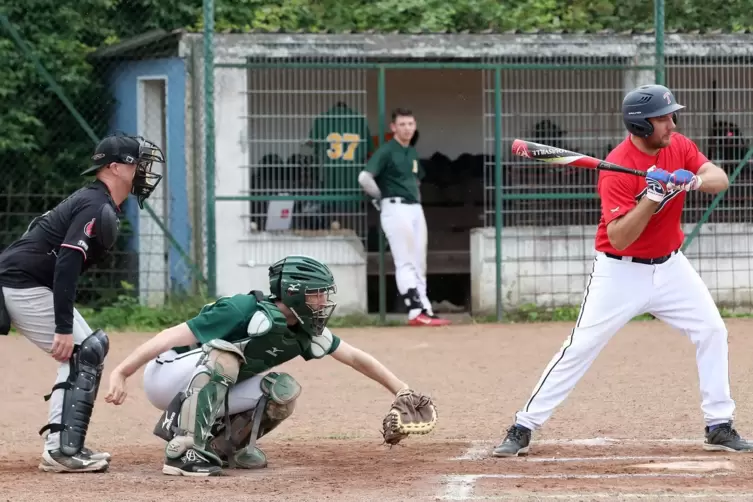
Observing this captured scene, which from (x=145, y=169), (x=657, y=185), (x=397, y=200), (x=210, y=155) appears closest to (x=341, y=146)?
(x=397, y=200)

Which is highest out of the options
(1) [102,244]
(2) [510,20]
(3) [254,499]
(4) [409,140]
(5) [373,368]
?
(2) [510,20]

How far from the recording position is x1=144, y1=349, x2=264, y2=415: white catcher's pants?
246 inches

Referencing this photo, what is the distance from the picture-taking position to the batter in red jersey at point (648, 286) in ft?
21.0

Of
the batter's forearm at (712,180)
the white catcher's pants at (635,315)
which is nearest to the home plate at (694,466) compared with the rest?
the white catcher's pants at (635,315)

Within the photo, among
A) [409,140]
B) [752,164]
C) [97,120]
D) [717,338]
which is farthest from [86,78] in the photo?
[717,338]

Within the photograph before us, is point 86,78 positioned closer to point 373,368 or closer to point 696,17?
point 696,17

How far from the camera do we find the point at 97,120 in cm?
1400

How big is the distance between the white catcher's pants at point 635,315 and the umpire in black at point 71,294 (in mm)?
2170

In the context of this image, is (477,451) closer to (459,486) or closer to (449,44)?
(459,486)

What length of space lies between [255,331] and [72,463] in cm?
112

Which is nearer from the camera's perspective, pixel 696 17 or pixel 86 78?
pixel 86 78

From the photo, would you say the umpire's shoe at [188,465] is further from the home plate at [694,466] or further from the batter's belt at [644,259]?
the batter's belt at [644,259]

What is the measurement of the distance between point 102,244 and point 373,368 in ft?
4.71

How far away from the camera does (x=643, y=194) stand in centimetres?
627
